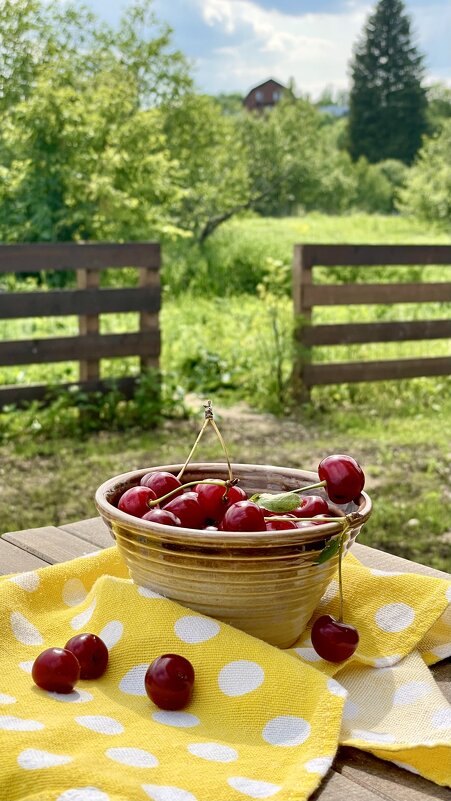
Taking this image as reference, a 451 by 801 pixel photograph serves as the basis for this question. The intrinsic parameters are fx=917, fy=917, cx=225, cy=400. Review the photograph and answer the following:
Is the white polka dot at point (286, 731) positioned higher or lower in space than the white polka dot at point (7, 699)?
lower

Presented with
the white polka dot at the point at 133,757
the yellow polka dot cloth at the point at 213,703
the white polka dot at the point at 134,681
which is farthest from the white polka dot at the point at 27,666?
the white polka dot at the point at 133,757

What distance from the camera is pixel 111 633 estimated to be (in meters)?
1.04

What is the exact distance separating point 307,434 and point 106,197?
27.8ft

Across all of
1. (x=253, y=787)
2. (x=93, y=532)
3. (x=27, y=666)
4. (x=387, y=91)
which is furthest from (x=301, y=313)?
(x=387, y=91)

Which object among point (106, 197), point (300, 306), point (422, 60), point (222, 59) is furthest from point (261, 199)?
point (222, 59)

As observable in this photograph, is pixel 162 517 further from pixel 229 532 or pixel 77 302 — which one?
pixel 77 302

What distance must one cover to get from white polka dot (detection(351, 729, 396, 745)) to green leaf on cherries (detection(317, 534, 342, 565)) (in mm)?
178

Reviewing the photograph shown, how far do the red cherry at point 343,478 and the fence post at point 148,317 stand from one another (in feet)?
15.1

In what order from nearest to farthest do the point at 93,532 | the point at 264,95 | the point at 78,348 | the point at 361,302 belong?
the point at 93,532 < the point at 78,348 < the point at 361,302 < the point at 264,95

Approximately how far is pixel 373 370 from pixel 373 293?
522 mm

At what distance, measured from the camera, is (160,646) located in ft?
3.30

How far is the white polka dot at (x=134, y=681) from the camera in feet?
3.17

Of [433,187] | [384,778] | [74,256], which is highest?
[433,187]

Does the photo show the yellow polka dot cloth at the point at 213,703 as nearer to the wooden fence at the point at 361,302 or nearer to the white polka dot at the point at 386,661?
the white polka dot at the point at 386,661
